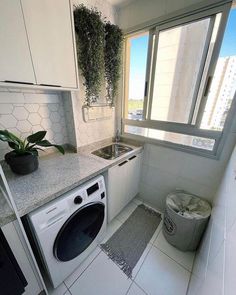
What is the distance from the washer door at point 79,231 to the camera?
0.93 meters

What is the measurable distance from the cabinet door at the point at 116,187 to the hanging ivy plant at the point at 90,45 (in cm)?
81

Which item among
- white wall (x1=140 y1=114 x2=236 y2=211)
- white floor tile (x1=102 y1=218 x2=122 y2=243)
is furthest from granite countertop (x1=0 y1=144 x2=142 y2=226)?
white floor tile (x1=102 y1=218 x2=122 y2=243)

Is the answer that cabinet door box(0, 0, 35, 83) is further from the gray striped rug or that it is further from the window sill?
the gray striped rug

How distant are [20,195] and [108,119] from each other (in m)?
1.30

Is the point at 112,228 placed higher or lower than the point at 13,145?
lower

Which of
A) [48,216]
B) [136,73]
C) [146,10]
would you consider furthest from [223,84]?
[48,216]

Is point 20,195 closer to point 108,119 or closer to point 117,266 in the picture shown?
point 117,266

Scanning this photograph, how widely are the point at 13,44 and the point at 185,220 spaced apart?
71.4 inches

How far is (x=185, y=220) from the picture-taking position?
1.21 metres

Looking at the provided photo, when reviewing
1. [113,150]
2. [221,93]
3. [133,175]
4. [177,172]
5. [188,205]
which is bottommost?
[188,205]

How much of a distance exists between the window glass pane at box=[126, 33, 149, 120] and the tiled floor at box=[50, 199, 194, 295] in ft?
5.05

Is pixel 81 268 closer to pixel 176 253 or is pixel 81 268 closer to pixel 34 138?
pixel 176 253

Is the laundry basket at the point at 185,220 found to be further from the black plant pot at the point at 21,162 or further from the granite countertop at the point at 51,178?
the black plant pot at the point at 21,162

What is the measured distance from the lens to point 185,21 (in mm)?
1192
